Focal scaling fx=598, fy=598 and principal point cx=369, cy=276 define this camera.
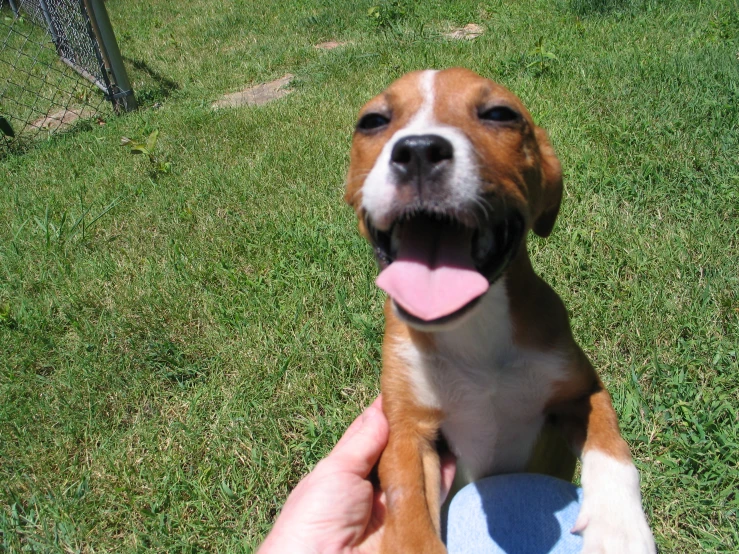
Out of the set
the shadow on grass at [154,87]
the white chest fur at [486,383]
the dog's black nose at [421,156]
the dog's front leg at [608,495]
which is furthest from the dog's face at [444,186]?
the shadow on grass at [154,87]

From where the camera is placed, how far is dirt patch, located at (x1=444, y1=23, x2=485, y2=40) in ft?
27.7

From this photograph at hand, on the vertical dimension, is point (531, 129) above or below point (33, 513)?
above

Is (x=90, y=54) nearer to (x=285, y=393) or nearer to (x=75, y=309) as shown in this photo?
(x=75, y=309)

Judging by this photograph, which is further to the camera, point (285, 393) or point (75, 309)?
point (75, 309)

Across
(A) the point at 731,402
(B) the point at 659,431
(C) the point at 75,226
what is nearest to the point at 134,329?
(C) the point at 75,226

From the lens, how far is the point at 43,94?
905 cm

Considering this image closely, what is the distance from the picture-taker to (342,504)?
2.44 meters

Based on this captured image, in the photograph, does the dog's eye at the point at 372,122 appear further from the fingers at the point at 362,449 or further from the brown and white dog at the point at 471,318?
the fingers at the point at 362,449

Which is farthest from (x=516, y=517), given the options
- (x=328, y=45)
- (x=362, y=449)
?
(x=328, y=45)

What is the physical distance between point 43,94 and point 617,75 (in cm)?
806

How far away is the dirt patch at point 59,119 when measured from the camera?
26.5 ft

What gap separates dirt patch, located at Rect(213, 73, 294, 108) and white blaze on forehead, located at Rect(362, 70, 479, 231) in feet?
19.2

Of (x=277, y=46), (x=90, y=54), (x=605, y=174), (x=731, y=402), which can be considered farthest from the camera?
(x=277, y=46)

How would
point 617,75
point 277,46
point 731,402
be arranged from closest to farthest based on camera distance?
point 731,402, point 617,75, point 277,46
